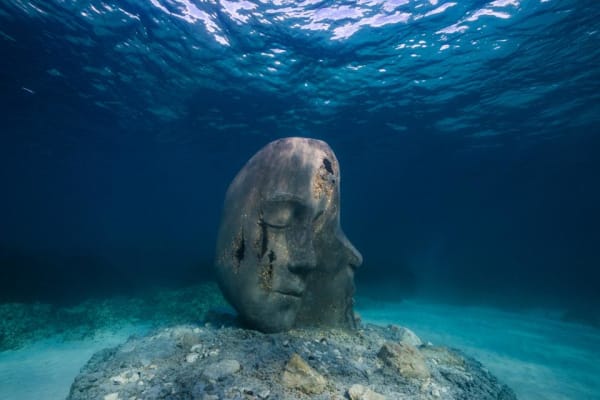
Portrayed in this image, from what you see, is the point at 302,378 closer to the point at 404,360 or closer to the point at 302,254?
the point at 404,360

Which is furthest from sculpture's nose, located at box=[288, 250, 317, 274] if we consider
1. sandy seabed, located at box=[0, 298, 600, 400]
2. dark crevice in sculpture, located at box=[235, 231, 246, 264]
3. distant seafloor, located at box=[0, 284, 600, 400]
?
sandy seabed, located at box=[0, 298, 600, 400]

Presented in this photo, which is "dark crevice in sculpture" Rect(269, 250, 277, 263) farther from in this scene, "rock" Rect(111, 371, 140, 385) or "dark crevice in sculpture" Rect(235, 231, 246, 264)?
"rock" Rect(111, 371, 140, 385)

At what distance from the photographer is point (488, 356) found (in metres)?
9.44

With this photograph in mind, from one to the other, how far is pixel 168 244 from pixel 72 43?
35678 mm

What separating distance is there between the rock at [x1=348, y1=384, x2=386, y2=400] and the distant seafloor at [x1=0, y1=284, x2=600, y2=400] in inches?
194

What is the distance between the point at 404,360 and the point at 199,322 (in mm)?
4112

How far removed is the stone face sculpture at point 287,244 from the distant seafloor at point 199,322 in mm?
2924

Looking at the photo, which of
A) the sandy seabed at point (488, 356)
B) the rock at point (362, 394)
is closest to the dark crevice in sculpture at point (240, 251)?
the rock at point (362, 394)

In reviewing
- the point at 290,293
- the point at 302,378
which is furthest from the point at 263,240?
the point at 302,378

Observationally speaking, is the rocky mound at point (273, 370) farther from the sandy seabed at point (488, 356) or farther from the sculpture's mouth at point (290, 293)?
the sandy seabed at point (488, 356)

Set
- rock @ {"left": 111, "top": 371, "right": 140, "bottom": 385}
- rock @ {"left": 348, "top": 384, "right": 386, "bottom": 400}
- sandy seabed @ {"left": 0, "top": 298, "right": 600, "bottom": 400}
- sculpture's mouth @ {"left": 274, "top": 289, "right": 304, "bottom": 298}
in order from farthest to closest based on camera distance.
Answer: sandy seabed @ {"left": 0, "top": 298, "right": 600, "bottom": 400}, sculpture's mouth @ {"left": 274, "top": 289, "right": 304, "bottom": 298}, rock @ {"left": 111, "top": 371, "right": 140, "bottom": 385}, rock @ {"left": 348, "top": 384, "right": 386, "bottom": 400}

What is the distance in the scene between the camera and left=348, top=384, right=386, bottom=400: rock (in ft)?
10.6

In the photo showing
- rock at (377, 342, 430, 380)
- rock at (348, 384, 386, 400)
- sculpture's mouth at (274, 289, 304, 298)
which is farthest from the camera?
sculpture's mouth at (274, 289, 304, 298)

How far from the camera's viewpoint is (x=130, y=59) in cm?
1569
